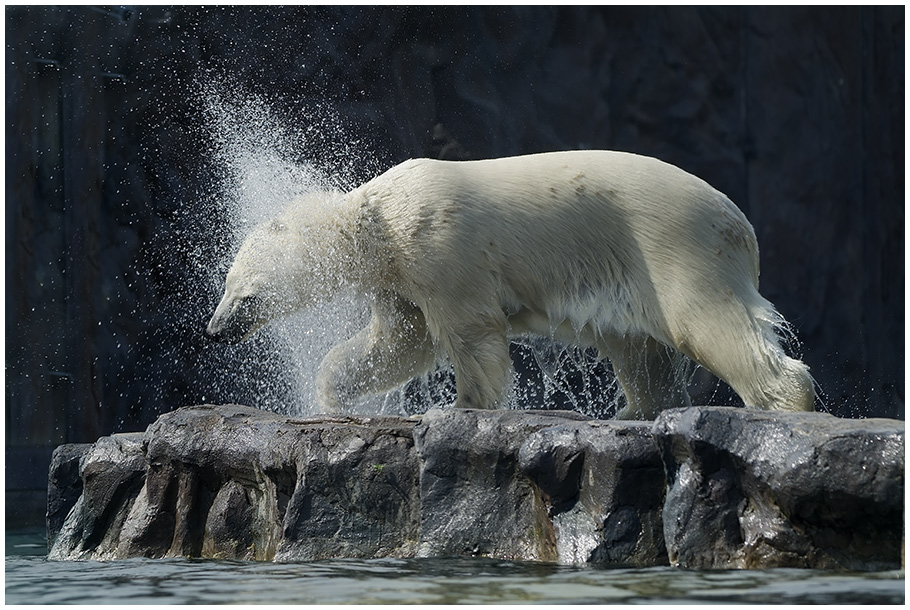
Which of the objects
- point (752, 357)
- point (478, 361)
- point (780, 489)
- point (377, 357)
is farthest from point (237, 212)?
point (780, 489)

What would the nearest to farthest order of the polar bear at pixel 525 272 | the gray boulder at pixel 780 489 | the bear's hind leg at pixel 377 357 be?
the gray boulder at pixel 780 489 → the polar bear at pixel 525 272 → the bear's hind leg at pixel 377 357

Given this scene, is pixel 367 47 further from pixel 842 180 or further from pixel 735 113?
pixel 842 180

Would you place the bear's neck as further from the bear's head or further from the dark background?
the dark background

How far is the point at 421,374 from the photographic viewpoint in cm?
531

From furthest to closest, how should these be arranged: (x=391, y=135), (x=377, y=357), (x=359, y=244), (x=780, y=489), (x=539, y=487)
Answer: (x=391, y=135) → (x=377, y=357) → (x=359, y=244) → (x=539, y=487) → (x=780, y=489)

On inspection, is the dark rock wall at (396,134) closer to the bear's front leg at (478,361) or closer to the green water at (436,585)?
the bear's front leg at (478,361)

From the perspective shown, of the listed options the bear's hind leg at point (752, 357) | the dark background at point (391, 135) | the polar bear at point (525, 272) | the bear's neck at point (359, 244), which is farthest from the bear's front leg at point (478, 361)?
the dark background at point (391, 135)

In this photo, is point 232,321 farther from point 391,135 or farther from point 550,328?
point 391,135

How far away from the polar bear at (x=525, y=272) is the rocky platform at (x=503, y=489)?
0.66 metres

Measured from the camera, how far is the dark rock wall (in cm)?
834

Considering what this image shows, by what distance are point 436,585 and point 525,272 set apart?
2004 millimetres

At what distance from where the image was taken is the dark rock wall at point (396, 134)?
8.34 m

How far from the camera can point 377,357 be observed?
520 cm

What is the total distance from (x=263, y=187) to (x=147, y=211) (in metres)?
3.08
